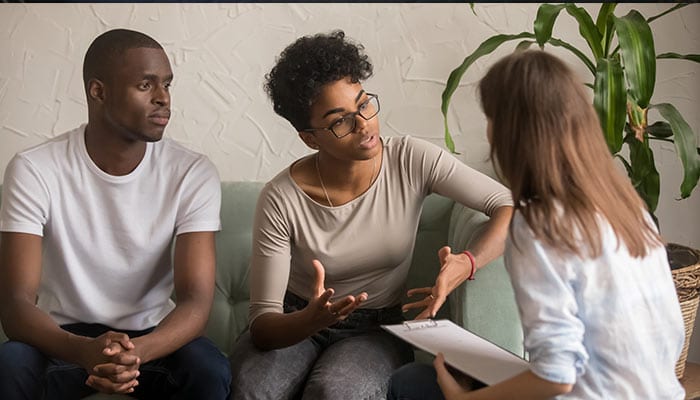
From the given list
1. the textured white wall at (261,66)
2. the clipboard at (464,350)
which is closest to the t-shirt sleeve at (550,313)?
the clipboard at (464,350)

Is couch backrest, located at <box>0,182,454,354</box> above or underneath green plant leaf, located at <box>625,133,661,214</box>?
underneath

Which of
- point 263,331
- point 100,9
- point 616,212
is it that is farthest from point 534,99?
point 100,9

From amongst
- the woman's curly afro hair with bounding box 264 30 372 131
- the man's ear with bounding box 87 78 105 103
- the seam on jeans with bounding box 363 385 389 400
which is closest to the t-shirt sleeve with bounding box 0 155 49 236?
the man's ear with bounding box 87 78 105 103

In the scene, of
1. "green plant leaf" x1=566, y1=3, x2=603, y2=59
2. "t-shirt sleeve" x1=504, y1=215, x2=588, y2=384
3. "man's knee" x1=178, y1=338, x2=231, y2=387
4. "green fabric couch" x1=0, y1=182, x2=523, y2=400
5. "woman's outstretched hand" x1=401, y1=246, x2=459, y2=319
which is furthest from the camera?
"green fabric couch" x1=0, y1=182, x2=523, y2=400

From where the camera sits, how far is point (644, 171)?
204 cm

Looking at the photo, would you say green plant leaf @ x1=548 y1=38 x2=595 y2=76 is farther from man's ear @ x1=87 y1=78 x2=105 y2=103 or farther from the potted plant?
man's ear @ x1=87 y1=78 x2=105 y2=103

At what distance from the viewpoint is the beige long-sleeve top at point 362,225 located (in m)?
1.84

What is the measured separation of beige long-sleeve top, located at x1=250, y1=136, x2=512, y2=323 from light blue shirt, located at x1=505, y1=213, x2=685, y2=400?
69 centimetres

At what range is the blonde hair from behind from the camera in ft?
3.73

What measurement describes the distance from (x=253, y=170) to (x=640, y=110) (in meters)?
0.97

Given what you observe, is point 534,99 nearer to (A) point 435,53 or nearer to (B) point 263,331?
(B) point 263,331

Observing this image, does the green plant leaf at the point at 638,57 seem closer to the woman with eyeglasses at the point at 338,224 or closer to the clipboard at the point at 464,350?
the woman with eyeglasses at the point at 338,224

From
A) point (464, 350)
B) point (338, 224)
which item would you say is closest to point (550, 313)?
point (464, 350)

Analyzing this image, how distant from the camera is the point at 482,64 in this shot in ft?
A: 7.77
